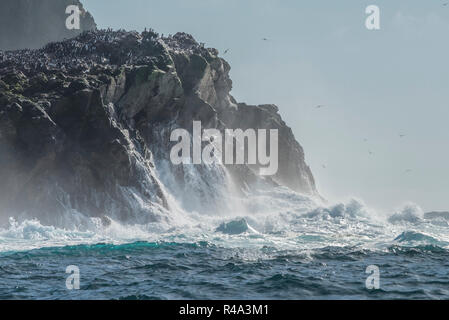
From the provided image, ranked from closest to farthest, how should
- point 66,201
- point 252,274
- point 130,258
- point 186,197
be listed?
point 252,274
point 130,258
point 66,201
point 186,197

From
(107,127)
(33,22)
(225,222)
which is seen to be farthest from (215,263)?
(33,22)

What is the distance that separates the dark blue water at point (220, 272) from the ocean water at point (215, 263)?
0.04 m

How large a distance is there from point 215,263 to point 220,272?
271 cm

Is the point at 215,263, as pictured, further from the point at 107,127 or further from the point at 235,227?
the point at 107,127

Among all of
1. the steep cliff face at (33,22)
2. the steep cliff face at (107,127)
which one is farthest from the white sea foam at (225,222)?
the steep cliff face at (33,22)

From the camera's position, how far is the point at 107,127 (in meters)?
47.0

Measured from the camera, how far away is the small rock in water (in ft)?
133

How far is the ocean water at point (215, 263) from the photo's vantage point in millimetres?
17656

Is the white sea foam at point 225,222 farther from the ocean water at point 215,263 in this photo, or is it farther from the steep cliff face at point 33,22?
the steep cliff face at point 33,22
